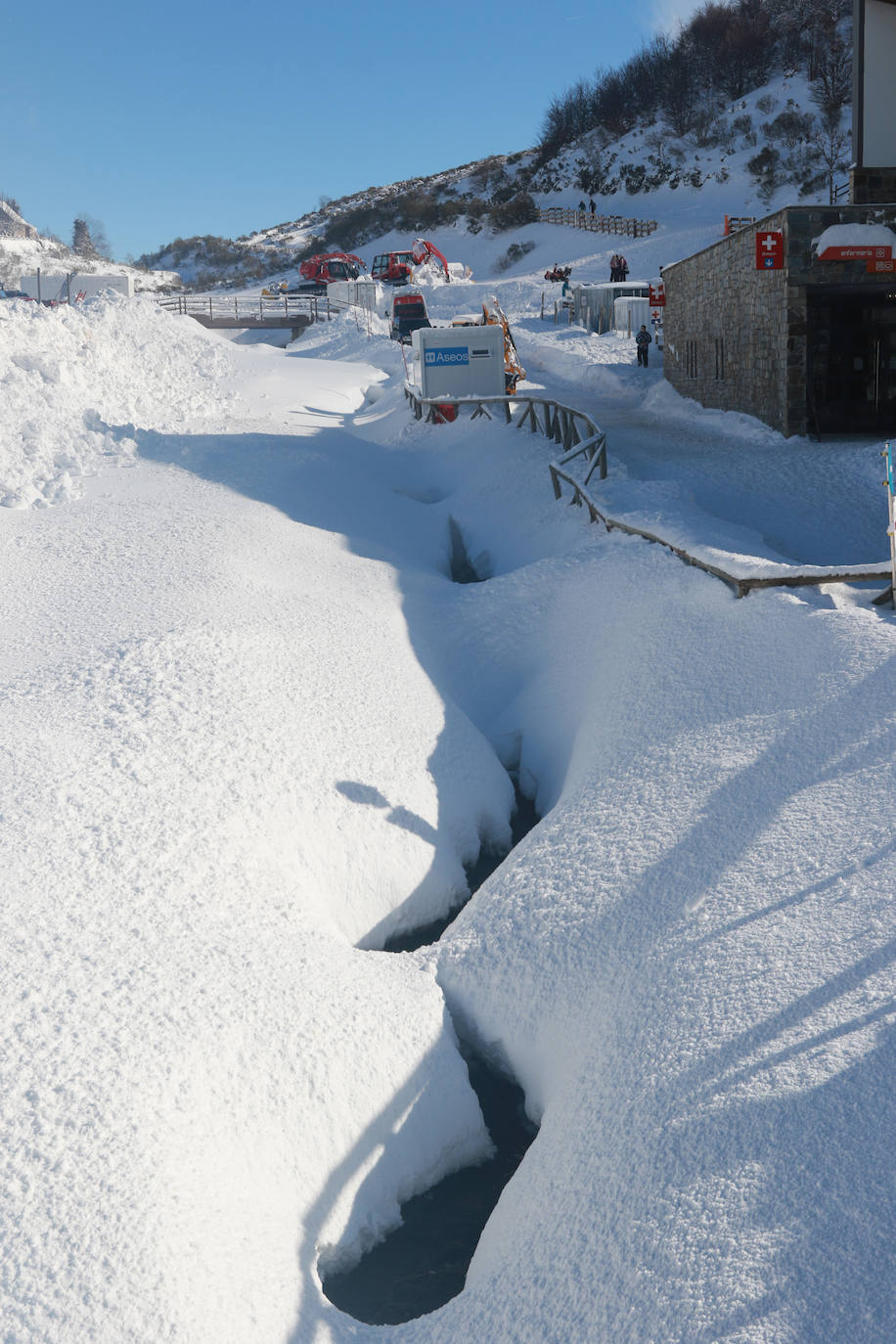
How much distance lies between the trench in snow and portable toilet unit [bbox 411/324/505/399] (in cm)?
1616

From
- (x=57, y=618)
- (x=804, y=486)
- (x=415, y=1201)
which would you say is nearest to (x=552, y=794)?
(x=415, y=1201)

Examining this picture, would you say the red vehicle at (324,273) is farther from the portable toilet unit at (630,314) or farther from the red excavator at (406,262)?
the portable toilet unit at (630,314)

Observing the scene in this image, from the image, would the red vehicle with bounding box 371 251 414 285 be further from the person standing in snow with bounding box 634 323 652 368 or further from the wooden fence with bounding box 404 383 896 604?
the wooden fence with bounding box 404 383 896 604

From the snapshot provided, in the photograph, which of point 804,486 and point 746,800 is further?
point 804,486

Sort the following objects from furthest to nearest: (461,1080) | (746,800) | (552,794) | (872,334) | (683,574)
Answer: (872,334), (683,574), (552,794), (746,800), (461,1080)

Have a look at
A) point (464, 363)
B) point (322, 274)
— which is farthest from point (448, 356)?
point (322, 274)

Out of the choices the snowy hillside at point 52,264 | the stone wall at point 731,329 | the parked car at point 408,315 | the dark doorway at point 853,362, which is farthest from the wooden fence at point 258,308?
the dark doorway at point 853,362

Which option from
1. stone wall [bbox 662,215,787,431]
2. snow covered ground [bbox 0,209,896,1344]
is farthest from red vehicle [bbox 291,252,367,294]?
snow covered ground [bbox 0,209,896,1344]

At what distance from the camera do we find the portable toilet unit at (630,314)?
32.6 meters

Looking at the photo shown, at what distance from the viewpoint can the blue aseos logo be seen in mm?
20844

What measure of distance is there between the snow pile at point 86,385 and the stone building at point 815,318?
1027cm

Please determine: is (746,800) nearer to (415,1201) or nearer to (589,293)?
(415,1201)

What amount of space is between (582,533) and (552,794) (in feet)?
16.7

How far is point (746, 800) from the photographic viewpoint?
7211 mm
